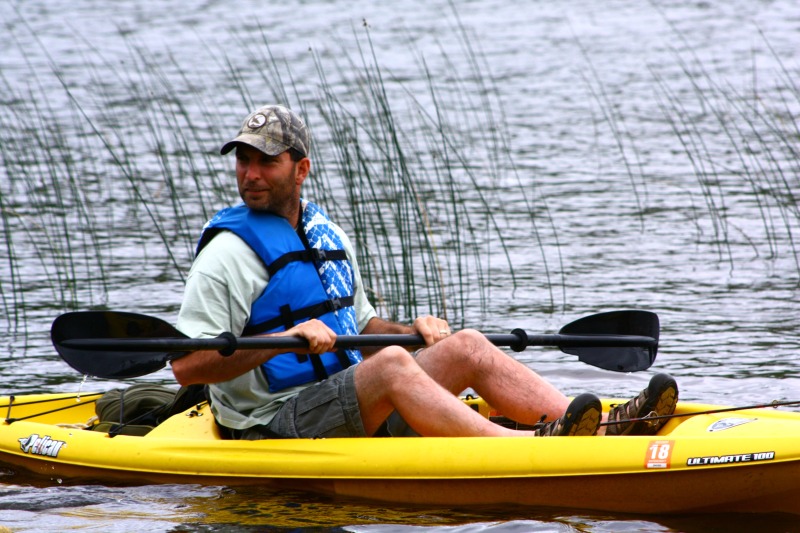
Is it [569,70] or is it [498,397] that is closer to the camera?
[498,397]

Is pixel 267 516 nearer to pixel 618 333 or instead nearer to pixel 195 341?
pixel 195 341

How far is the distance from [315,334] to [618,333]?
1.35 meters

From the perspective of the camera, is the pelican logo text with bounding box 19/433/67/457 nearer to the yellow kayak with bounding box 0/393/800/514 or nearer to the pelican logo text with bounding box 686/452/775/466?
the yellow kayak with bounding box 0/393/800/514

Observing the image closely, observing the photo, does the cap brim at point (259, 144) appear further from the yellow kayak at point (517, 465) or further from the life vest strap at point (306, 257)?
the yellow kayak at point (517, 465)

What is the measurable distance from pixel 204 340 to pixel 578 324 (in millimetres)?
1539

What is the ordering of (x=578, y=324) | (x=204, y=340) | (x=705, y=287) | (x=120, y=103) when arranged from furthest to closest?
(x=120, y=103) → (x=705, y=287) → (x=578, y=324) → (x=204, y=340)

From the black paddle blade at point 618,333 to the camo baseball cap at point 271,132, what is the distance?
1.25 m

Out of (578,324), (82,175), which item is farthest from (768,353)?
(82,175)

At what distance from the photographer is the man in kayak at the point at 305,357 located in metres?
3.95

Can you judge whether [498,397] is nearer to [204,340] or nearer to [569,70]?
[204,340]

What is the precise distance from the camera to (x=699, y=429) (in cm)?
395

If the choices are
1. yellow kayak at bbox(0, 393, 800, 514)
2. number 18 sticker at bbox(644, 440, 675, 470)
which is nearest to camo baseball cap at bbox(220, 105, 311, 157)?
yellow kayak at bbox(0, 393, 800, 514)

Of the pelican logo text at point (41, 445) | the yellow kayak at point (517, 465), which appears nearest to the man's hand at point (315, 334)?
the yellow kayak at point (517, 465)

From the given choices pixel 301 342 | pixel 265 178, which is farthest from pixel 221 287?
pixel 265 178
